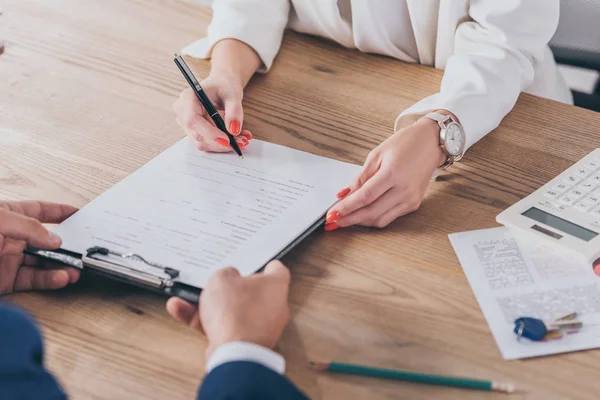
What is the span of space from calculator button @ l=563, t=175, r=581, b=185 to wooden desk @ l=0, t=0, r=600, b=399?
1.1 inches

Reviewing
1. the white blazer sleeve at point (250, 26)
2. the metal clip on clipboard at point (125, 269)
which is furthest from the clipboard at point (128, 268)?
the white blazer sleeve at point (250, 26)

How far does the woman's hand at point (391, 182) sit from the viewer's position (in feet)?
3.02

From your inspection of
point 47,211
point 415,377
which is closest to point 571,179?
point 415,377

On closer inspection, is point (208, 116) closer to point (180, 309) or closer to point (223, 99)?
Answer: point (223, 99)

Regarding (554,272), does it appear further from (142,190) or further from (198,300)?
(142,190)

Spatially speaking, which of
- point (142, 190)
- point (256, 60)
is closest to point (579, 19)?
point (256, 60)

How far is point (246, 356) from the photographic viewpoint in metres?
0.70

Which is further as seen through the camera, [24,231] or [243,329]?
[24,231]

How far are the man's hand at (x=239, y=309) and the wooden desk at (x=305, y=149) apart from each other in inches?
1.0

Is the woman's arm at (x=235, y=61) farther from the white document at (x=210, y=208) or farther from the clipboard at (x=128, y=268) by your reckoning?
the clipboard at (x=128, y=268)

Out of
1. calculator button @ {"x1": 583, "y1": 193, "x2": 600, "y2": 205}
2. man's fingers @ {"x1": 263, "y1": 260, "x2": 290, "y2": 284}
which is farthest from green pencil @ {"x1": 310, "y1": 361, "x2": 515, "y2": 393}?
calculator button @ {"x1": 583, "y1": 193, "x2": 600, "y2": 205}

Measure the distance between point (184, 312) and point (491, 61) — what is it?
640mm

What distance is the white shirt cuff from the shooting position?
701 millimetres

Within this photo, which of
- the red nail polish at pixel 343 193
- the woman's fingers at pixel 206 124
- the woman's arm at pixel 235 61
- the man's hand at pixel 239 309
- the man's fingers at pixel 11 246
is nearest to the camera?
the man's hand at pixel 239 309
